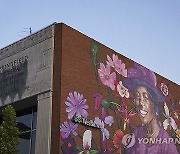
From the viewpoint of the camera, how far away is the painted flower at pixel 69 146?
21.1 metres

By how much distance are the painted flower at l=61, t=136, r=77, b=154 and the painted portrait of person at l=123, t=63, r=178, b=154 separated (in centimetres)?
604

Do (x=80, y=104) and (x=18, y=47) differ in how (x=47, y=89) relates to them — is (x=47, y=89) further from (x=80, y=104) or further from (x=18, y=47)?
(x=18, y=47)

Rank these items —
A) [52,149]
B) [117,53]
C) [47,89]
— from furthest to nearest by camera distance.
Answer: [117,53] < [47,89] < [52,149]

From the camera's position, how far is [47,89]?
2253 cm

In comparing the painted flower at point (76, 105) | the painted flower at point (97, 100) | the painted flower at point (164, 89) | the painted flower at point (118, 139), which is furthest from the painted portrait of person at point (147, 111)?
the painted flower at point (76, 105)

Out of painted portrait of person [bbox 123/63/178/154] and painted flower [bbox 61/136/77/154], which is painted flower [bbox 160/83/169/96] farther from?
painted flower [bbox 61/136/77/154]

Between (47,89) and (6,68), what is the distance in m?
4.86

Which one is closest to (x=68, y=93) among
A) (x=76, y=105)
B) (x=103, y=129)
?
(x=76, y=105)

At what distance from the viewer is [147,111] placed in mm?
28828

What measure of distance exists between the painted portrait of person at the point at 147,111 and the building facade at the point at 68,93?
0.51 feet

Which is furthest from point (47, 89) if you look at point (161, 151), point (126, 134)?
point (161, 151)

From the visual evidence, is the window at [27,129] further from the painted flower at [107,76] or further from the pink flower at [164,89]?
the pink flower at [164,89]

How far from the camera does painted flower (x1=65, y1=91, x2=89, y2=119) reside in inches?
874

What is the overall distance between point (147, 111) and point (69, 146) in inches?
369
